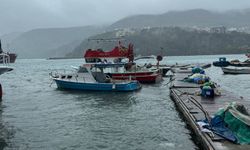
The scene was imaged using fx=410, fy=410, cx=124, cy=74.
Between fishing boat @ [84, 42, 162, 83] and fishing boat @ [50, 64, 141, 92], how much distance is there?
5.19m

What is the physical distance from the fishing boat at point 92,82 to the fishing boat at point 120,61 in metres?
5.19

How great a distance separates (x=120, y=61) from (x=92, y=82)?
11.9m

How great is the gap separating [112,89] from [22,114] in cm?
1680

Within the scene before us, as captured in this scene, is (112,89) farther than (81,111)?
Yes

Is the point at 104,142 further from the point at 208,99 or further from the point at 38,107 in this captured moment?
the point at 38,107

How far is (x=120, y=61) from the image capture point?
62.8 meters

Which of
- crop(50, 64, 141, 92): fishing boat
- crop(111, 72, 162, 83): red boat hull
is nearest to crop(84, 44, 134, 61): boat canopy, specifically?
crop(111, 72, 162, 83): red boat hull

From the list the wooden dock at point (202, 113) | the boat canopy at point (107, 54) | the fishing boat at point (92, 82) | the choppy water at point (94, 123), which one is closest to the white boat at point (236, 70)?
the boat canopy at point (107, 54)

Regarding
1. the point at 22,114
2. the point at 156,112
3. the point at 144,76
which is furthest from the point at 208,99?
the point at 144,76

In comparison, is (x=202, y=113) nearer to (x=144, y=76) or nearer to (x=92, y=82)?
(x=92, y=82)

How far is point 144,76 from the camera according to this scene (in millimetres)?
63312

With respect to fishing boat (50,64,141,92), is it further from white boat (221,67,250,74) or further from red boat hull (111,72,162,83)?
white boat (221,67,250,74)

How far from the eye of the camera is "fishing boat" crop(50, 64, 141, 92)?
165 ft

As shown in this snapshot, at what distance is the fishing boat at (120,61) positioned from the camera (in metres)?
60.5
